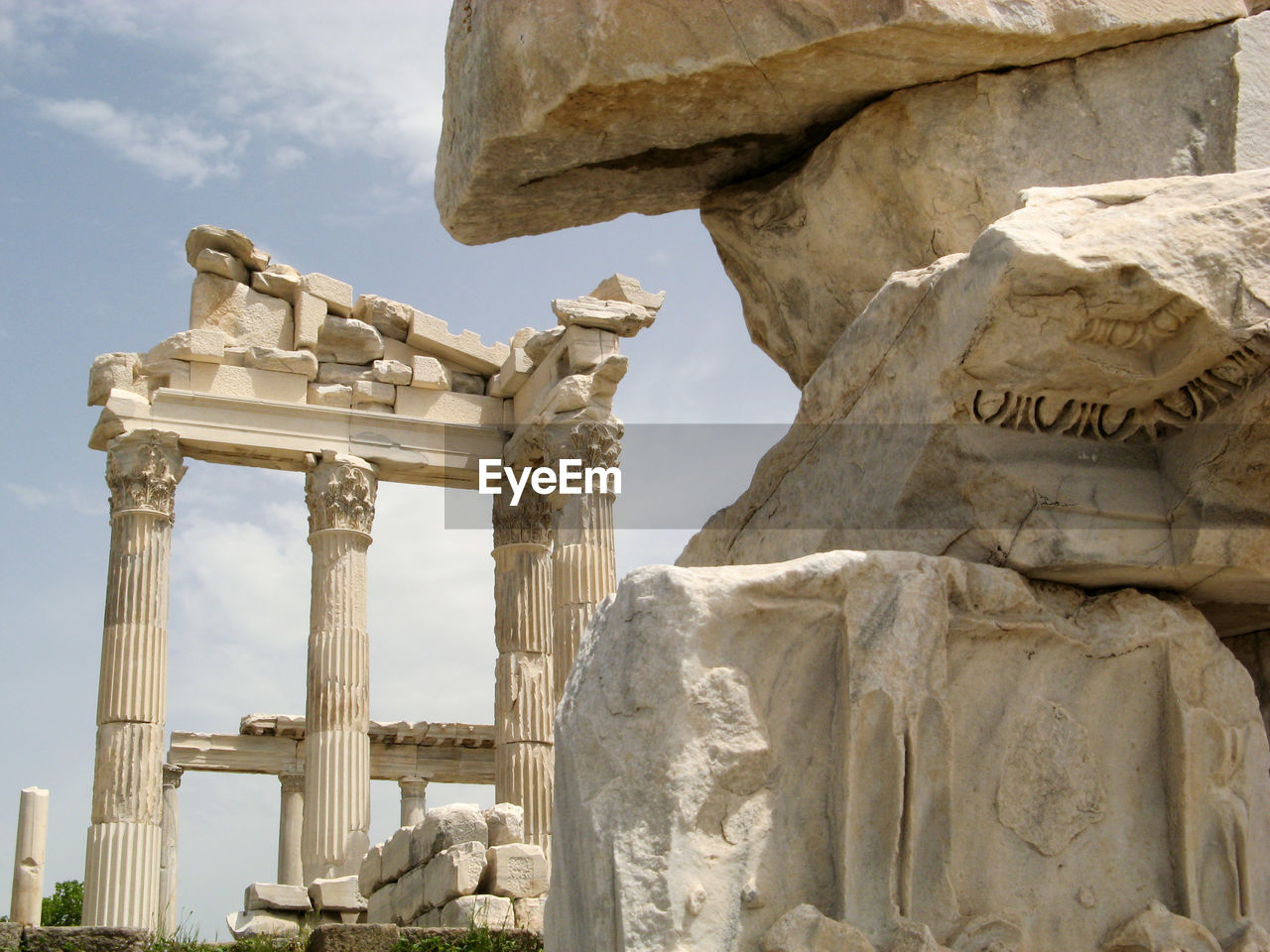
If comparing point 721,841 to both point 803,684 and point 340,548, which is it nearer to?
point 803,684

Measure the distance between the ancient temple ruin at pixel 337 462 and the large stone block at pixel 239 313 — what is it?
0.8 inches

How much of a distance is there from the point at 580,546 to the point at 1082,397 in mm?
12962

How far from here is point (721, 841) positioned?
2.87 meters

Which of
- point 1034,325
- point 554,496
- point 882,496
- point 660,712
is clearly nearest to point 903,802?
point 660,712

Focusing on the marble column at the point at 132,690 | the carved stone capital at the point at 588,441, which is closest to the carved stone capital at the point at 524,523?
the carved stone capital at the point at 588,441

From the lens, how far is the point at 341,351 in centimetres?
1767

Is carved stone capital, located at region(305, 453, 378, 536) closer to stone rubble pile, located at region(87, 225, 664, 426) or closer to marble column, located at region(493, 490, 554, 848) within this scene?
stone rubble pile, located at region(87, 225, 664, 426)

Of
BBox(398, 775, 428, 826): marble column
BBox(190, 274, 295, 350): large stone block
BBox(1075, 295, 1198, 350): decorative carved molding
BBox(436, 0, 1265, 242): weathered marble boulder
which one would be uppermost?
BBox(190, 274, 295, 350): large stone block

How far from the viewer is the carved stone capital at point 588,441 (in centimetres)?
1617

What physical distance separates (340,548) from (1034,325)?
14.4 m

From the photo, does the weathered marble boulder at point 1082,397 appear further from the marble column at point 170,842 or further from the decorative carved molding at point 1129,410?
the marble column at point 170,842

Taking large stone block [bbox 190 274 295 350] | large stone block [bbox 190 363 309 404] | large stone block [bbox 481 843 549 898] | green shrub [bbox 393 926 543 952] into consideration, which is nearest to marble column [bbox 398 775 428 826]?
large stone block [bbox 190 363 309 404]

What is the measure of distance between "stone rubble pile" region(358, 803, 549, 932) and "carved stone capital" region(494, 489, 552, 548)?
6060 millimetres

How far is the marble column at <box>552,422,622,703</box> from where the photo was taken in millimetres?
16031
